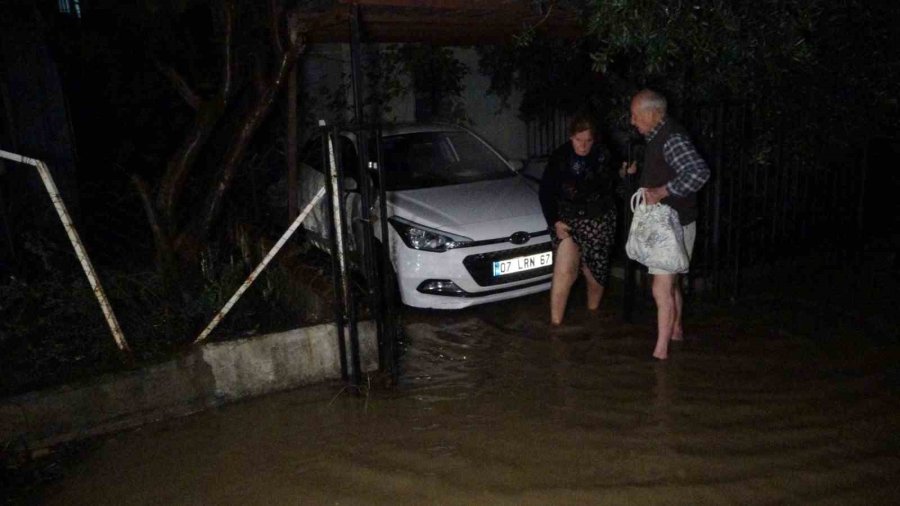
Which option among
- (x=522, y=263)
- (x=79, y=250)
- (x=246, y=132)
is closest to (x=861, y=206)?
(x=522, y=263)

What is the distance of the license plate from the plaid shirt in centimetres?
148

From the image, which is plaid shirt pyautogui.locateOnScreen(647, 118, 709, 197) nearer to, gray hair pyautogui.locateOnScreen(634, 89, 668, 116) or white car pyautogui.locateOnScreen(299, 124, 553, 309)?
gray hair pyautogui.locateOnScreen(634, 89, 668, 116)

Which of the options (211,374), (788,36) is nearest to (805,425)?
(788,36)

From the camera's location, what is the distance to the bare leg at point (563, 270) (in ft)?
16.0

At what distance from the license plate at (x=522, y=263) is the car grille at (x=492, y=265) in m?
0.03

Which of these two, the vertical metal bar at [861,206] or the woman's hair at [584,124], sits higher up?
the woman's hair at [584,124]

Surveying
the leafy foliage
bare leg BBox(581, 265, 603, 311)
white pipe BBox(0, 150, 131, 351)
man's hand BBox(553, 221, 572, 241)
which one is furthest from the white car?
the leafy foliage

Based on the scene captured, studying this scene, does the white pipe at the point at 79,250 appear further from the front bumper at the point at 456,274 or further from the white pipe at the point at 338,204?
the front bumper at the point at 456,274

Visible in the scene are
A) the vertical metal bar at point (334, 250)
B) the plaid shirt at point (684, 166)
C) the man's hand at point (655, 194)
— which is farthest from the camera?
the man's hand at point (655, 194)

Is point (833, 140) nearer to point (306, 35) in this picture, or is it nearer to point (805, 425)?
point (805, 425)

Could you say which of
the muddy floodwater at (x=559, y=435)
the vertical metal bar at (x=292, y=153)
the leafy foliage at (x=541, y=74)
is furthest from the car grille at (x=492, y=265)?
the leafy foliage at (x=541, y=74)

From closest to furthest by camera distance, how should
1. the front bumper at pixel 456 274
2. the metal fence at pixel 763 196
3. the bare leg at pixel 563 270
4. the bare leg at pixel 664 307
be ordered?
the bare leg at pixel 664 307, the bare leg at pixel 563 270, the front bumper at pixel 456 274, the metal fence at pixel 763 196

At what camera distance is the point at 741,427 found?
3545mm

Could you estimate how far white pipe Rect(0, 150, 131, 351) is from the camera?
12.5 ft
